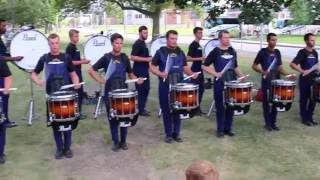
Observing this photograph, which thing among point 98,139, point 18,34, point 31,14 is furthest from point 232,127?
point 31,14

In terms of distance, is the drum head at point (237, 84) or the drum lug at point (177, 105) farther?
the drum head at point (237, 84)

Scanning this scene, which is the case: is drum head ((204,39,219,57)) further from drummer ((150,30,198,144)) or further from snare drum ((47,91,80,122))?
snare drum ((47,91,80,122))

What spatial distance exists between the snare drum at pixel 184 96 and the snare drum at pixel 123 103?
2.36 feet

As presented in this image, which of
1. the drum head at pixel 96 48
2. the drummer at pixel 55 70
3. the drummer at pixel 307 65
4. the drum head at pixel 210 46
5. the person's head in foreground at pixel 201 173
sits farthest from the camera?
the drum head at pixel 210 46

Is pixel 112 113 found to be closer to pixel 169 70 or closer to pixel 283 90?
pixel 169 70

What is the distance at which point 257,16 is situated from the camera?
42.5ft

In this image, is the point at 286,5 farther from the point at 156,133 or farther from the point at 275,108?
the point at 156,133

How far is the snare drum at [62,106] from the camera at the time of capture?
7.12m

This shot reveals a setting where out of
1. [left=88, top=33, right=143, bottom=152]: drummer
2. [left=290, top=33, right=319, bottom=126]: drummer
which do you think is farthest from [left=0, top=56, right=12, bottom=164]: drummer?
[left=290, top=33, right=319, bottom=126]: drummer

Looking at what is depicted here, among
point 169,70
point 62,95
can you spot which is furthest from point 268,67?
point 62,95

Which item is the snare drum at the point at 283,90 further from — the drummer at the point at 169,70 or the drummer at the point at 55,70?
the drummer at the point at 55,70

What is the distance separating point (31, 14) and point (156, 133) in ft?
119

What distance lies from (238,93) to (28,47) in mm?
3984

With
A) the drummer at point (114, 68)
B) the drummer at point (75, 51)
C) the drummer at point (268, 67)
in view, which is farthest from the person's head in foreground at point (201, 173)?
the drummer at point (75, 51)
